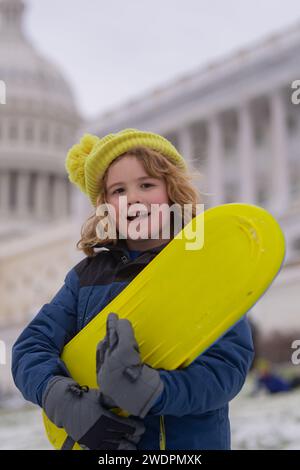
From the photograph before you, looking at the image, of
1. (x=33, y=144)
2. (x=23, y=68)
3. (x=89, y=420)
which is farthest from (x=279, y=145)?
(x=23, y=68)

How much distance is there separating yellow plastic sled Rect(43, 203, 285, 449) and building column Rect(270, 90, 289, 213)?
27.5 meters

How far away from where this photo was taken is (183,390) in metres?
1.89

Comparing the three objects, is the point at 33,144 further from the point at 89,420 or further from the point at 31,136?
the point at 89,420

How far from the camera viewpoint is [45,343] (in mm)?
2148

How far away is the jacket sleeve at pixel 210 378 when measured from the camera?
188cm

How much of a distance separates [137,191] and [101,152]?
6.5 inches

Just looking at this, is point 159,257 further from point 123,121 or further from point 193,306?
point 123,121

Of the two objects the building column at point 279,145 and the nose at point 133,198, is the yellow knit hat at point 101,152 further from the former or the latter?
the building column at point 279,145

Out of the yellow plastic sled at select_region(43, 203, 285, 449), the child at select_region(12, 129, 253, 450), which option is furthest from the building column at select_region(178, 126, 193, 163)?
Answer: the yellow plastic sled at select_region(43, 203, 285, 449)

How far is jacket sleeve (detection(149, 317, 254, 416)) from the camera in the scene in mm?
1882

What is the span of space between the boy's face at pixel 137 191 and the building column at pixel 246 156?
2906cm

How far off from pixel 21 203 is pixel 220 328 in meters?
54.3

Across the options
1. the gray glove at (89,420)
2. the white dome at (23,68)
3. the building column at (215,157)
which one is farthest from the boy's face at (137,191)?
the white dome at (23,68)
